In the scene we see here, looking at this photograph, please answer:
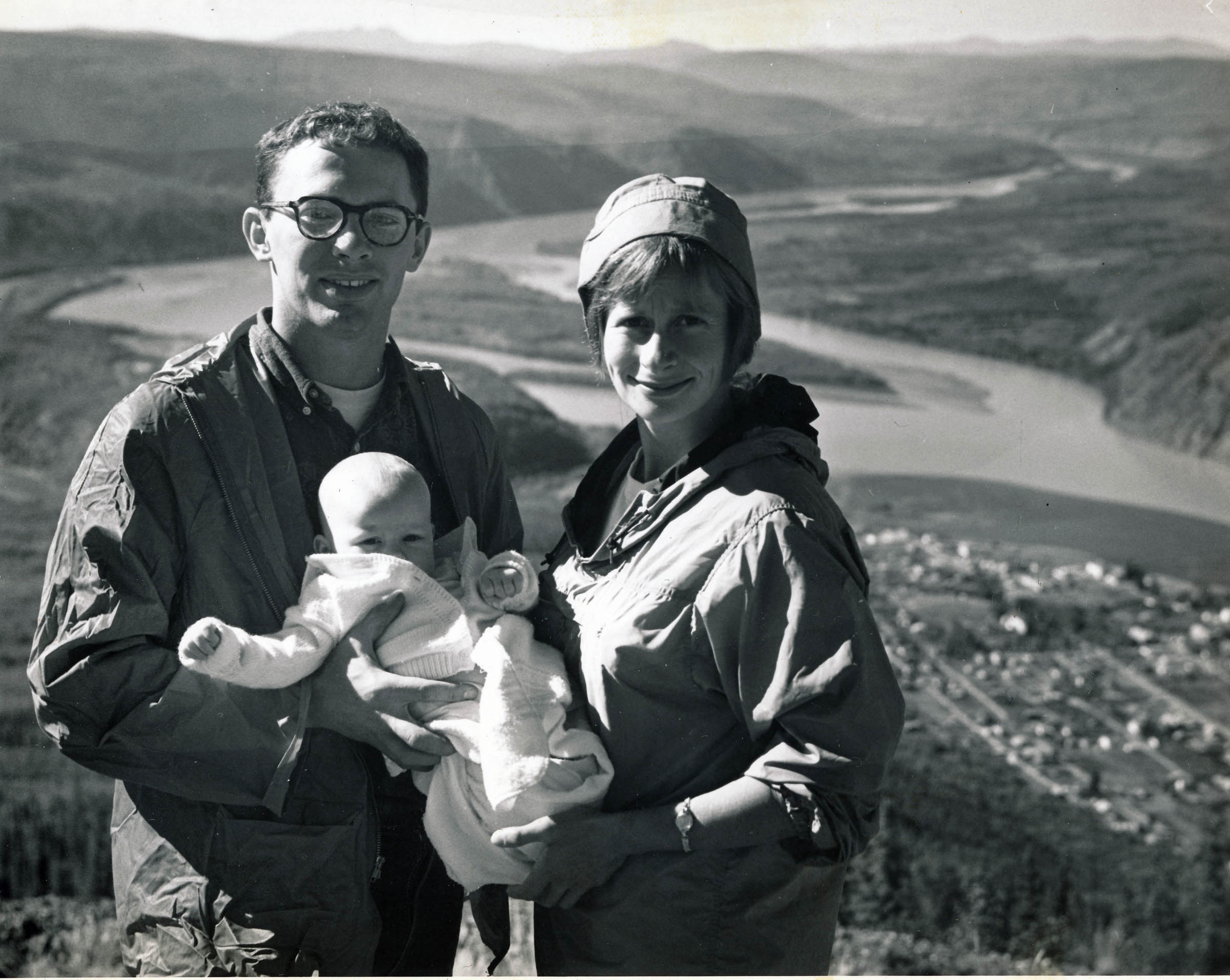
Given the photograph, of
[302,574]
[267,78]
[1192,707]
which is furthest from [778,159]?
[302,574]

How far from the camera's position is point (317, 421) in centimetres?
262

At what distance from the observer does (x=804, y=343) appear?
618 cm

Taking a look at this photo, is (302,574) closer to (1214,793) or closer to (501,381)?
(501,381)

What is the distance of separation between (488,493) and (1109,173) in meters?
4.40

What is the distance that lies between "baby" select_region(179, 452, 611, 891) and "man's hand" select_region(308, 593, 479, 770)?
21 mm

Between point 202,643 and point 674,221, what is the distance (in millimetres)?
1068

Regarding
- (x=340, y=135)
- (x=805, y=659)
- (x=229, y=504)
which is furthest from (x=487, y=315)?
(x=805, y=659)

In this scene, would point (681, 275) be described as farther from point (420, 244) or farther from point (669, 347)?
point (420, 244)

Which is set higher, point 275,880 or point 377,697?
point 377,697

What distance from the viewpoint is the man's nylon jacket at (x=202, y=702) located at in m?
2.36

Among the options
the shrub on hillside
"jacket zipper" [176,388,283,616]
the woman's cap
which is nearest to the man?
Answer: "jacket zipper" [176,388,283,616]

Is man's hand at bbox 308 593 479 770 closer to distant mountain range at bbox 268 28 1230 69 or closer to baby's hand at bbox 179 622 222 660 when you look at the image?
baby's hand at bbox 179 622 222 660

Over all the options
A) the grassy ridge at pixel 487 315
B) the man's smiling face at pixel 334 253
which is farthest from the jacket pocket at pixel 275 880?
the grassy ridge at pixel 487 315

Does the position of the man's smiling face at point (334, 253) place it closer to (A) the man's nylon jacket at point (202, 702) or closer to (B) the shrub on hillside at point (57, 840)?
(A) the man's nylon jacket at point (202, 702)
